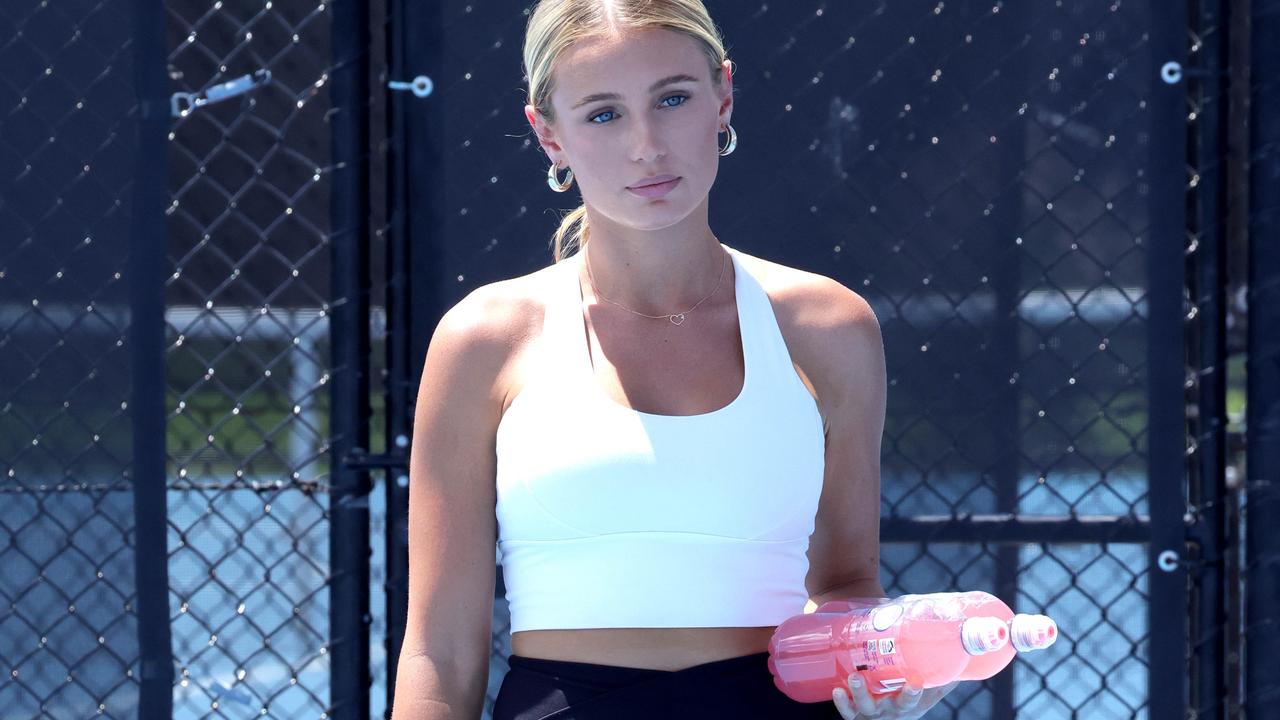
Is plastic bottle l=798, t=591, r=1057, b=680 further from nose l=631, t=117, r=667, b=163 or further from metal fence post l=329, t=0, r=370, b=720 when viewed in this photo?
metal fence post l=329, t=0, r=370, b=720

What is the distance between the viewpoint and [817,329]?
1.88m

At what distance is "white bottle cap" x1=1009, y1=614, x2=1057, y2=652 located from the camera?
1.54 metres

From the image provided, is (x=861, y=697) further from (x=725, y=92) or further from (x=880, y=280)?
(x=880, y=280)

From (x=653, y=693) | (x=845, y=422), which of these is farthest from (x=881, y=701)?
(x=845, y=422)

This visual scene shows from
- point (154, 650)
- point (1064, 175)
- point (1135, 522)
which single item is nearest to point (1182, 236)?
point (1064, 175)

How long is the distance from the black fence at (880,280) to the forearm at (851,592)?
828 millimetres

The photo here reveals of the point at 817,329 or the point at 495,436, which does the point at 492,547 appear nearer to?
the point at 495,436

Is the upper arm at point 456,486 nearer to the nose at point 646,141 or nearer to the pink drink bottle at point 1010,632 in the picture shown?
the nose at point 646,141

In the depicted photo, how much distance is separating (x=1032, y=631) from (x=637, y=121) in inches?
31.8

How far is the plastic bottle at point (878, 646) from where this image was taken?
5.24ft

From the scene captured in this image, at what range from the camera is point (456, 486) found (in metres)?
1.80

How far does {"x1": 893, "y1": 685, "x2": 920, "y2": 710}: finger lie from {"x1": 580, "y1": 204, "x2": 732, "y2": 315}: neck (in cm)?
60

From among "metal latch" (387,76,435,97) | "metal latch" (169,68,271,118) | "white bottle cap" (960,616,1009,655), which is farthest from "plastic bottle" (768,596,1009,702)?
"metal latch" (169,68,271,118)

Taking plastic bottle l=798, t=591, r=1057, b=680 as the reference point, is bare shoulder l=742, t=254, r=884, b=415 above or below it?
above
